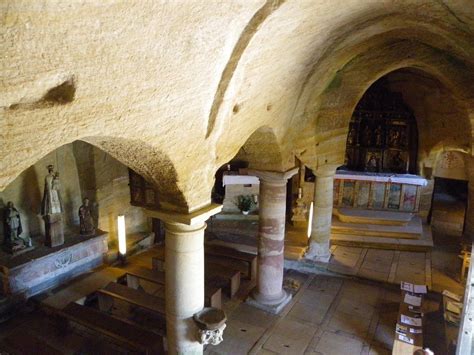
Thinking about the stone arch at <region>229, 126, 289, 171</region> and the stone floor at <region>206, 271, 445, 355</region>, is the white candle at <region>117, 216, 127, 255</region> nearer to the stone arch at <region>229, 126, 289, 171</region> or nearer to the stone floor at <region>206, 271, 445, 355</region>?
the stone floor at <region>206, 271, 445, 355</region>

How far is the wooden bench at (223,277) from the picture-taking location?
8172 millimetres

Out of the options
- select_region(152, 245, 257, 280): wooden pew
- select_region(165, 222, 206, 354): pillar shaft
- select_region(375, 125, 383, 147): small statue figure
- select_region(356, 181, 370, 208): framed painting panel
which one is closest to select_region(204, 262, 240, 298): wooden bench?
select_region(152, 245, 257, 280): wooden pew

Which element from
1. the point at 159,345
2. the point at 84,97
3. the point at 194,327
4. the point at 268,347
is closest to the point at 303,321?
the point at 268,347

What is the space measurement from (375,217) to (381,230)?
0.47 meters

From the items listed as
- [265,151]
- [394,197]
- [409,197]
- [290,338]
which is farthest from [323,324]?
[409,197]

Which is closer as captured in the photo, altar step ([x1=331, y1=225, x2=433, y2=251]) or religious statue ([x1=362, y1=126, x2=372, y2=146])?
altar step ([x1=331, y1=225, x2=433, y2=251])

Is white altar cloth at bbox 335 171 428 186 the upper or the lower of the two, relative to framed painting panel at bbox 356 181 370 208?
upper

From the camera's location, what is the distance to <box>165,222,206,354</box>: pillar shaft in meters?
4.81

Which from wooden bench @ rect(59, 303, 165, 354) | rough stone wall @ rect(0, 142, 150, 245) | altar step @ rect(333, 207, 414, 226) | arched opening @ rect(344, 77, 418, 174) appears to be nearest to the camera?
wooden bench @ rect(59, 303, 165, 354)

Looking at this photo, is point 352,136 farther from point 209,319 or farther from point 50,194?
point 209,319

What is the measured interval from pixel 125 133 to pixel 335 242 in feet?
28.1

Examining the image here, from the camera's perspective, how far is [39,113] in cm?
269

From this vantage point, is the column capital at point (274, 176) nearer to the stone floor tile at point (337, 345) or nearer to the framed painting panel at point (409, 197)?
the stone floor tile at point (337, 345)

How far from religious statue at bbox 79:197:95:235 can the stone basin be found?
5004mm
